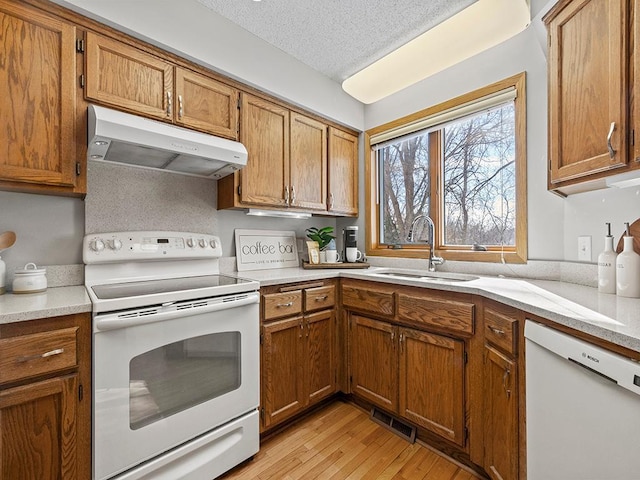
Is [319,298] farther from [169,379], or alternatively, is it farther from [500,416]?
[500,416]

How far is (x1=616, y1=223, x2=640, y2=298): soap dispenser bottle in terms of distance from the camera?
48.8 inches

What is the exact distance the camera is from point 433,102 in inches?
90.3

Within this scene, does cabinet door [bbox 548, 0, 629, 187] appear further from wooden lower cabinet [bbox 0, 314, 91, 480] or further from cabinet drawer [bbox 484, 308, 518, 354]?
wooden lower cabinet [bbox 0, 314, 91, 480]

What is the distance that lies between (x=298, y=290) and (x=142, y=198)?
1113 mm

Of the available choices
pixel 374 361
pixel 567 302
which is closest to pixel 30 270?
pixel 374 361

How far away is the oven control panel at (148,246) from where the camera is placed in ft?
5.37

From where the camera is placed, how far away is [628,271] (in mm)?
1249

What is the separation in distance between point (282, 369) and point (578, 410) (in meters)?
1.40

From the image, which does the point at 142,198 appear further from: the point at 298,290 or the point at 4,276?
the point at 298,290

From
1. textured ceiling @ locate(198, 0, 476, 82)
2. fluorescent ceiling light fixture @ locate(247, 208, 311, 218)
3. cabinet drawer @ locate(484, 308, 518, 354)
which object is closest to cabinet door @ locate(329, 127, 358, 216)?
fluorescent ceiling light fixture @ locate(247, 208, 311, 218)

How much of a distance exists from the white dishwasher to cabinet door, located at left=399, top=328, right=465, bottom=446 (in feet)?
1.44

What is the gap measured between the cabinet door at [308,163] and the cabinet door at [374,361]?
972 mm

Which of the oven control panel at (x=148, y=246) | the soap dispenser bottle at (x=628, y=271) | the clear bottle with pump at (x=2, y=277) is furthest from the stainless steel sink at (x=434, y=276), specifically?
the clear bottle with pump at (x=2, y=277)

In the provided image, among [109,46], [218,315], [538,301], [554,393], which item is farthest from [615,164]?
[109,46]
